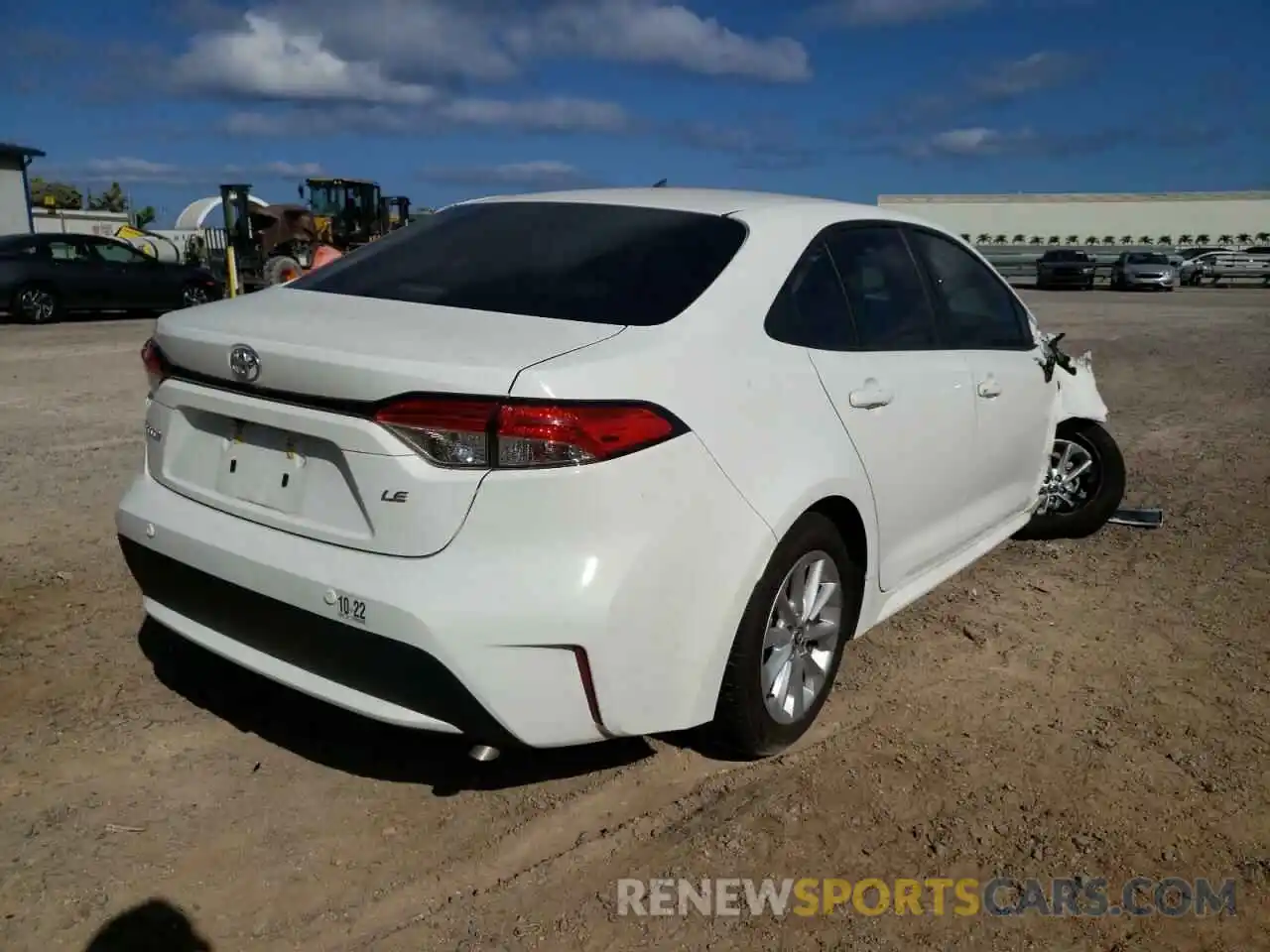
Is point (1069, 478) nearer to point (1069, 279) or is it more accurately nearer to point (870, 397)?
point (870, 397)

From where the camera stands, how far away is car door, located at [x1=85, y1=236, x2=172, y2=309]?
1811 centimetres

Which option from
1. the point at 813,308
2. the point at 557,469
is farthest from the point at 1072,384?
the point at 557,469

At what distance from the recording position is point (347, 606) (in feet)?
8.13

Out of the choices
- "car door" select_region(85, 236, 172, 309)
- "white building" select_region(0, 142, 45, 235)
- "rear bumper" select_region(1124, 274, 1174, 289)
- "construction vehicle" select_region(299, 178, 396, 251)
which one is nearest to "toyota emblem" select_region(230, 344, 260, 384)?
"car door" select_region(85, 236, 172, 309)

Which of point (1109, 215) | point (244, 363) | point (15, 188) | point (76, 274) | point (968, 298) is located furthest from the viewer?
point (1109, 215)

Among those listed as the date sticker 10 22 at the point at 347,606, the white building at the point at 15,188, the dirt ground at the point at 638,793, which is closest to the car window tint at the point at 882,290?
the dirt ground at the point at 638,793

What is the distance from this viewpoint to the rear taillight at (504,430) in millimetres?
2367

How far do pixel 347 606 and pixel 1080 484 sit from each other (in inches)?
166

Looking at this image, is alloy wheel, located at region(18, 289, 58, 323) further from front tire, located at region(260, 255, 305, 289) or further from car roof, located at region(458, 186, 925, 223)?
car roof, located at region(458, 186, 925, 223)

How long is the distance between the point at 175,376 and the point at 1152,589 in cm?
417

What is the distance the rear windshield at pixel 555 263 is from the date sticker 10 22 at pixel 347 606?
0.87m

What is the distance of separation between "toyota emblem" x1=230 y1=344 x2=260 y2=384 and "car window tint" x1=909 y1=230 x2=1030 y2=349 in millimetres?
2489

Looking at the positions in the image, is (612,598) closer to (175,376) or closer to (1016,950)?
(1016,950)

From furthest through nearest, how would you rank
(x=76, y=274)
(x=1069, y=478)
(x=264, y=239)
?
(x=264, y=239), (x=76, y=274), (x=1069, y=478)
